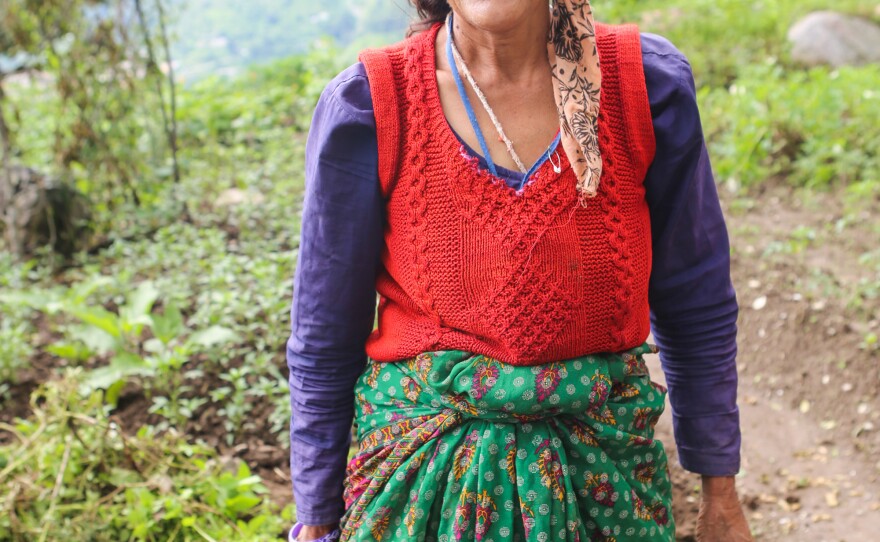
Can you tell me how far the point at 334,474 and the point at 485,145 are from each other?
700 millimetres

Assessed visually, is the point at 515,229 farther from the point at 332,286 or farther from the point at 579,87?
the point at 332,286

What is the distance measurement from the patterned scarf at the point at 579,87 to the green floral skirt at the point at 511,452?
33 cm

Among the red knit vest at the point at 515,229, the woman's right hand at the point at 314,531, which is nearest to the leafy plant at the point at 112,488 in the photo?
the woman's right hand at the point at 314,531

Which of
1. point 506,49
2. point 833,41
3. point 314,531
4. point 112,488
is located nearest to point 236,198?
point 112,488

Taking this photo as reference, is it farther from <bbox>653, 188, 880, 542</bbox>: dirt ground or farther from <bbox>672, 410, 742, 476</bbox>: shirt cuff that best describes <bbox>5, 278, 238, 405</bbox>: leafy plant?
<bbox>672, 410, 742, 476</bbox>: shirt cuff

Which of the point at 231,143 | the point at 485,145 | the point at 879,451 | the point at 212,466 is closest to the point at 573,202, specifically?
the point at 485,145

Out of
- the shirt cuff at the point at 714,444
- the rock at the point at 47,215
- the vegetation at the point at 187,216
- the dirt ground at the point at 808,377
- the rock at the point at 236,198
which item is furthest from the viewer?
the rock at the point at 236,198

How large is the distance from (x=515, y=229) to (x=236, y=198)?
402 cm

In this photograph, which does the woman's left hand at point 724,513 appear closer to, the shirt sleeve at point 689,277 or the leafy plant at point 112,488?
the shirt sleeve at point 689,277

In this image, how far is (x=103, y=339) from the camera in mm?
3369

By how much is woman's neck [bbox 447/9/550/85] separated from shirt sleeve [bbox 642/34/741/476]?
184 mm

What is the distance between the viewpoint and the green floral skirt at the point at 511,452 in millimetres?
1472

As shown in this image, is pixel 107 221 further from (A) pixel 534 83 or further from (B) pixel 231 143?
(A) pixel 534 83

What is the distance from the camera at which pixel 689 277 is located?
5.31 ft
